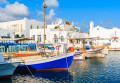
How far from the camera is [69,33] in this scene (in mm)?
39281

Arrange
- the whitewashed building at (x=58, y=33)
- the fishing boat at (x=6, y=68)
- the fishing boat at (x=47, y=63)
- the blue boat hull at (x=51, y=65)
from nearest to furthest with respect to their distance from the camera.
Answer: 1. the fishing boat at (x=6, y=68)
2. the fishing boat at (x=47, y=63)
3. the blue boat hull at (x=51, y=65)
4. the whitewashed building at (x=58, y=33)

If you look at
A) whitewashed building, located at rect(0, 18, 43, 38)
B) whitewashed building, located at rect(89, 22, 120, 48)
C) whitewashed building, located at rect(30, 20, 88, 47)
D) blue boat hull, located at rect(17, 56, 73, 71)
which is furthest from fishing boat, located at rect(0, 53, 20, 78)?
whitewashed building, located at rect(89, 22, 120, 48)

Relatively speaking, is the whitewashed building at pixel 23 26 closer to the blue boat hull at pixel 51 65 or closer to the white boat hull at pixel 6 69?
the blue boat hull at pixel 51 65

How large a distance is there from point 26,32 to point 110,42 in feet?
130

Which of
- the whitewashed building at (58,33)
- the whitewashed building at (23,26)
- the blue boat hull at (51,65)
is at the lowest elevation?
the blue boat hull at (51,65)

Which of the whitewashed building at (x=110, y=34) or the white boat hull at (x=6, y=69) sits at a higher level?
the whitewashed building at (x=110, y=34)

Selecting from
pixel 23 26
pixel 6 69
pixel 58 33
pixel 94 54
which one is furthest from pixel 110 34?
pixel 6 69

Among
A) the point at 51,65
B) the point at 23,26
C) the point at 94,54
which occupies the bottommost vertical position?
the point at 51,65

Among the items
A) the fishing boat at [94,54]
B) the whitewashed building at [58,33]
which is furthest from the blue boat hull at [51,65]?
the whitewashed building at [58,33]

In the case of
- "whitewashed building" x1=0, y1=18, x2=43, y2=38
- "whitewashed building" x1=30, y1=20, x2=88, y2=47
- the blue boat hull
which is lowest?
the blue boat hull

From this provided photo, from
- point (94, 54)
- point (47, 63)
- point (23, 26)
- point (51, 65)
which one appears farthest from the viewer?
point (23, 26)

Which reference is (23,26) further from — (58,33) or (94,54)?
(94,54)

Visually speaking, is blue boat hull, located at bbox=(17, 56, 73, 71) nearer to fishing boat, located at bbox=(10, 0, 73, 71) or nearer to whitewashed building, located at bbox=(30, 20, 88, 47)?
fishing boat, located at bbox=(10, 0, 73, 71)

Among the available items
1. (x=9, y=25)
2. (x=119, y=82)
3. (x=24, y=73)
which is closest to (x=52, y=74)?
(x=24, y=73)
